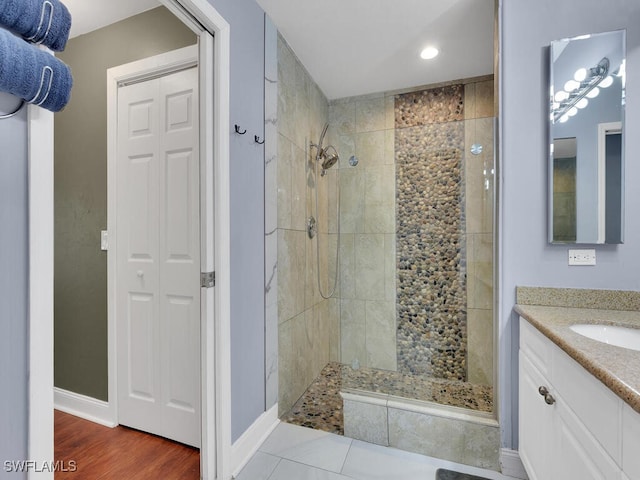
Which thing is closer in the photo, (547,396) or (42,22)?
(42,22)

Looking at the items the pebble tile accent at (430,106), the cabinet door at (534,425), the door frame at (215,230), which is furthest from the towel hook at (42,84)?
the pebble tile accent at (430,106)

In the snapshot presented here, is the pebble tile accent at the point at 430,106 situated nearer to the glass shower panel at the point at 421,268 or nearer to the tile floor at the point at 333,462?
the glass shower panel at the point at 421,268

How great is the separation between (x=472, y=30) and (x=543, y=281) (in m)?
1.68

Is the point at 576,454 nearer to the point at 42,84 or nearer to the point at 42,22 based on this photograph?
the point at 42,84

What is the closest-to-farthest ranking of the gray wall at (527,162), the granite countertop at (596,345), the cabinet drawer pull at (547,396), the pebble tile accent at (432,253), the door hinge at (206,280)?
the granite countertop at (596,345) → the cabinet drawer pull at (547,396) → the door hinge at (206,280) → the gray wall at (527,162) → the pebble tile accent at (432,253)

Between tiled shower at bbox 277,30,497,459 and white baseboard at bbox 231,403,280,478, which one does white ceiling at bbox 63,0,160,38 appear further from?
white baseboard at bbox 231,403,280,478

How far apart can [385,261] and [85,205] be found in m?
2.15

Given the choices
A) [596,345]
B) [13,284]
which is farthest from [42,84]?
[596,345]

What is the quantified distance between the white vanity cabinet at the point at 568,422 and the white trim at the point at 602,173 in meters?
0.60

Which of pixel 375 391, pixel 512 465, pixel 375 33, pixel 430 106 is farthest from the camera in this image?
pixel 430 106

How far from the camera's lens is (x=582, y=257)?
162cm

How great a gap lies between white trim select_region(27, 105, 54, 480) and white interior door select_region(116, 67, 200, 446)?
0.94 m

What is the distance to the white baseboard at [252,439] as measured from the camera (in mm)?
1666

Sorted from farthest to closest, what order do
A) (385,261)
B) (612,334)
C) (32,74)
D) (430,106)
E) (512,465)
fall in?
(430,106) → (385,261) → (512,465) → (612,334) → (32,74)
